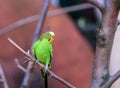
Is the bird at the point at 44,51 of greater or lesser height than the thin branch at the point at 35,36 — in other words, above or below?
above

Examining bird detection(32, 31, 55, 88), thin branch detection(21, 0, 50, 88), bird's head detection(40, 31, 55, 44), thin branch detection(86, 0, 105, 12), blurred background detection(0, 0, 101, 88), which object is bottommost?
blurred background detection(0, 0, 101, 88)

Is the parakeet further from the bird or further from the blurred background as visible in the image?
the blurred background

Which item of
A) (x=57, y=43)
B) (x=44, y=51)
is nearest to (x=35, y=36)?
(x=44, y=51)

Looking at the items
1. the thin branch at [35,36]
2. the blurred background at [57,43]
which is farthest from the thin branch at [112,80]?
the blurred background at [57,43]

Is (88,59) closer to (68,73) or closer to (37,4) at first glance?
(68,73)

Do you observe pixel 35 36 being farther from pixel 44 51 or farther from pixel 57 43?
pixel 57 43

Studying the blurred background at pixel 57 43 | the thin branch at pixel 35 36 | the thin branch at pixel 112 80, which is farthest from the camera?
the blurred background at pixel 57 43

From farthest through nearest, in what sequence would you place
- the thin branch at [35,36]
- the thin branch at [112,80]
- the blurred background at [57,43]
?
the blurred background at [57,43] → the thin branch at [35,36] → the thin branch at [112,80]

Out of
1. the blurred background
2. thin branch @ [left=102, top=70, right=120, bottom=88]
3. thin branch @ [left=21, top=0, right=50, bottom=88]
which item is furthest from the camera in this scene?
the blurred background

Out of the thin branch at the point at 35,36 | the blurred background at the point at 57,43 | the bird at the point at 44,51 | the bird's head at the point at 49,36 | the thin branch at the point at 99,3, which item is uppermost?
the thin branch at the point at 99,3

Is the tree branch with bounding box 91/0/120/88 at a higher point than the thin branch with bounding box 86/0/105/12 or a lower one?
lower

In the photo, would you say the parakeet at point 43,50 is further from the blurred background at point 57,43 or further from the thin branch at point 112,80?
the blurred background at point 57,43

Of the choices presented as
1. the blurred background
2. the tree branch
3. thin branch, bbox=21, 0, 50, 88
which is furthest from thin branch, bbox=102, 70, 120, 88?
the blurred background

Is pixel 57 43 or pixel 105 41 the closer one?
pixel 105 41
